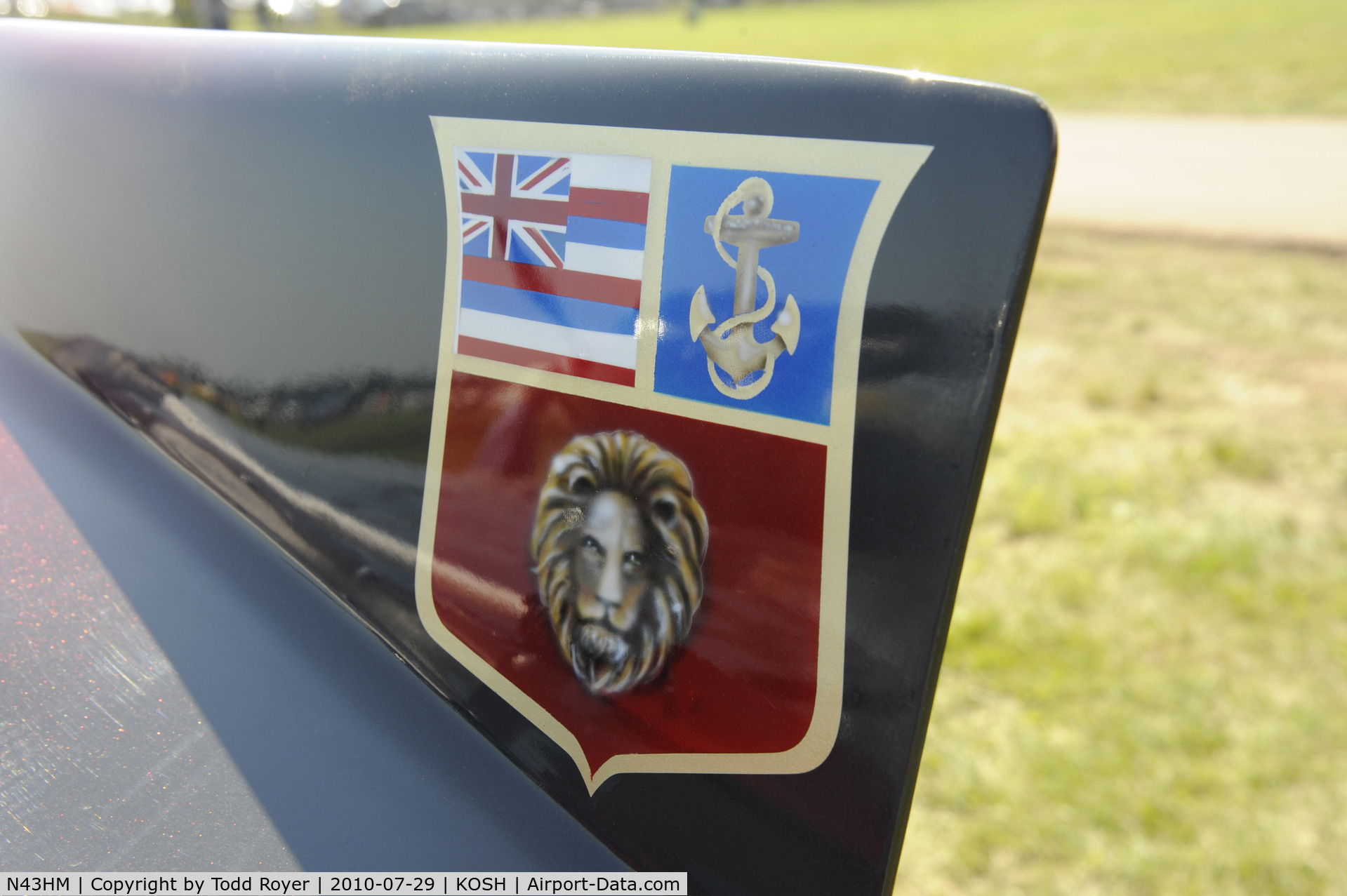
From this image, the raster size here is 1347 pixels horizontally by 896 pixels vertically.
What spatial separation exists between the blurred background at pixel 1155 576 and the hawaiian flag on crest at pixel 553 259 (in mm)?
856

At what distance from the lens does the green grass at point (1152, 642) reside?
1864 mm

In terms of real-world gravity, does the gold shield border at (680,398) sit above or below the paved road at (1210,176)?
below

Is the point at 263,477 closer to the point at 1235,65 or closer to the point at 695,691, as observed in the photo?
the point at 695,691

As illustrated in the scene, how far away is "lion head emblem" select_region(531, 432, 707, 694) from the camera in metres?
0.84

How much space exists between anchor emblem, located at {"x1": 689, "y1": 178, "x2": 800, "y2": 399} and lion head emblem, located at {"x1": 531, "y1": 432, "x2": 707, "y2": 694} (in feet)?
0.36

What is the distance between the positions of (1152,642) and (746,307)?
2159 mm

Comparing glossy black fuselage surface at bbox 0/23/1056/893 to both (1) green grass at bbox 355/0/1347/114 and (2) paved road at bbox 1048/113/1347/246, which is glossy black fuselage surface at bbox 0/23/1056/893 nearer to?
(2) paved road at bbox 1048/113/1347/246

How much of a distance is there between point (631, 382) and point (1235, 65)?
630 inches

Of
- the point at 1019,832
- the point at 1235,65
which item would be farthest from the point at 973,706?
the point at 1235,65
